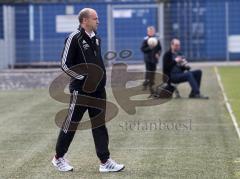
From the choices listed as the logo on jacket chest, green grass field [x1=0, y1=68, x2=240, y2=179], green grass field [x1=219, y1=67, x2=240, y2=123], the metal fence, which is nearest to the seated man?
green grass field [x1=0, y1=68, x2=240, y2=179]

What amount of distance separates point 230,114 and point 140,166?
5.54 meters

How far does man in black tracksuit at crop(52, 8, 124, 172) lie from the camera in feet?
28.6

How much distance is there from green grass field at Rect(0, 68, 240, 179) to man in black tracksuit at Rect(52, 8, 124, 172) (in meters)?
0.20

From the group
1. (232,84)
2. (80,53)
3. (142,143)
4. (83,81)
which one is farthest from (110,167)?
(232,84)

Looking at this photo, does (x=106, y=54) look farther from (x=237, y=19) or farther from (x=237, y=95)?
(x=237, y=95)

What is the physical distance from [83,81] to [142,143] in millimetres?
2608

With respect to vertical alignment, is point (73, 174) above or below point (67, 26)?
below

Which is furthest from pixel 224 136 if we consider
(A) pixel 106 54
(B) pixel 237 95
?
(A) pixel 106 54

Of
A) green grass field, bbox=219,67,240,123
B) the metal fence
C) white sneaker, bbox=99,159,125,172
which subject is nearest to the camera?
white sneaker, bbox=99,159,125,172

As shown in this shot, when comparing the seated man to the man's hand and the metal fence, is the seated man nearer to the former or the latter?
the man's hand

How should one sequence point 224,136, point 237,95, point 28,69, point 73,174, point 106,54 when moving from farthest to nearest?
1. point 28,69
2. point 106,54
3. point 237,95
4. point 224,136
5. point 73,174

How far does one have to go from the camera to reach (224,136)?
38.2 feet

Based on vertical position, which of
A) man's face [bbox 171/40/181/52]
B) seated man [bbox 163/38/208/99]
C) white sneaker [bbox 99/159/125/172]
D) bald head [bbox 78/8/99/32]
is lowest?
white sneaker [bbox 99/159/125/172]

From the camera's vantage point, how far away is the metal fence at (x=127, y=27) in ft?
98.5
